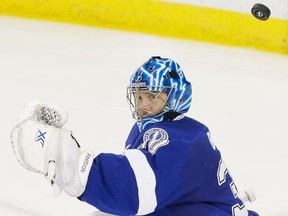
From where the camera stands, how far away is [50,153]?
65.9 inches

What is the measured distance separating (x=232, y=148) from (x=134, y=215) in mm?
1474

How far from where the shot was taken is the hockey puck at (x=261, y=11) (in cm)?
375

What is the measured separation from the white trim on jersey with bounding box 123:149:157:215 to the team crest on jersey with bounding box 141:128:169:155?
0.13 ft

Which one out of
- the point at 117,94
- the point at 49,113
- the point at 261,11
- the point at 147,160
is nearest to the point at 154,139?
the point at 147,160

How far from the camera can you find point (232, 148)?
3.26 metres

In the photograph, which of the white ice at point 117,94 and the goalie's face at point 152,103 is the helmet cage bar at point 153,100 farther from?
the white ice at point 117,94

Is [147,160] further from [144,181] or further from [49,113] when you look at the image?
[49,113]

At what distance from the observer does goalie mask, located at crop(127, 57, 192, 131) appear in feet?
6.32

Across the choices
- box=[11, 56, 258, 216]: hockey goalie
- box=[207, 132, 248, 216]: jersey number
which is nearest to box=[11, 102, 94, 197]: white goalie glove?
box=[11, 56, 258, 216]: hockey goalie

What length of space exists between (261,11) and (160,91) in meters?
1.96

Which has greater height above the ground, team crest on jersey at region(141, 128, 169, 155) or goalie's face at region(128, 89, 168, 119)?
goalie's face at region(128, 89, 168, 119)

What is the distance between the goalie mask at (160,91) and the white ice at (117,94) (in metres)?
0.86

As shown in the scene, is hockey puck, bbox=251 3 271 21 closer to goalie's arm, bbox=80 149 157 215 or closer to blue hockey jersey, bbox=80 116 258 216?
blue hockey jersey, bbox=80 116 258 216

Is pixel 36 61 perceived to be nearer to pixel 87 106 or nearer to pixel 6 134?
pixel 87 106
